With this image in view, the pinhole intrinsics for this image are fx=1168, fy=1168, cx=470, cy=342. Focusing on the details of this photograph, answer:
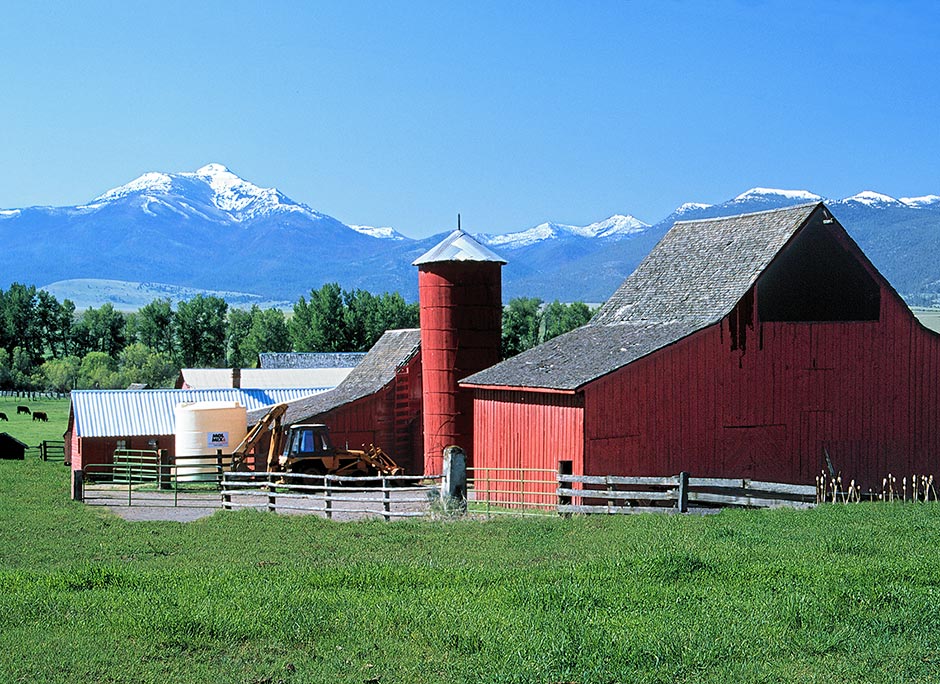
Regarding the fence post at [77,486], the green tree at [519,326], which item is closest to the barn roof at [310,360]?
the green tree at [519,326]

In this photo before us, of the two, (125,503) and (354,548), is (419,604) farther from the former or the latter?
(125,503)

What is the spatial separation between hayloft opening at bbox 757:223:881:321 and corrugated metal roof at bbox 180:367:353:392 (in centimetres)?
3797

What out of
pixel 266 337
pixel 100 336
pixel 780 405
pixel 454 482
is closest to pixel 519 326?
pixel 266 337

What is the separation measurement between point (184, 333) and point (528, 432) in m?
102

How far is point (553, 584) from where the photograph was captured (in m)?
12.7

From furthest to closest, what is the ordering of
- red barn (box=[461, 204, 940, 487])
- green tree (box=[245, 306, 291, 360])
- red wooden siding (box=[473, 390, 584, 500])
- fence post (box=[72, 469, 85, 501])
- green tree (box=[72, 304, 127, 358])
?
green tree (box=[72, 304, 127, 358]) < green tree (box=[245, 306, 291, 360]) < fence post (box=[72, 469, 85, 501]) < red barn (box=[461, 204, 940, 487]) < red wooden siding (box=[473, 390, 584, 500])

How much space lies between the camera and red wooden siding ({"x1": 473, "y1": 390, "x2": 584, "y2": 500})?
26062mm

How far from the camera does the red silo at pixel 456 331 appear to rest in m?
34.0

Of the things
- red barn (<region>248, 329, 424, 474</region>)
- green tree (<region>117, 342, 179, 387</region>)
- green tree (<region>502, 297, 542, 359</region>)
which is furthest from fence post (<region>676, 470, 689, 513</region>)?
green tree (<region>117, 342, 179, 387</region>)

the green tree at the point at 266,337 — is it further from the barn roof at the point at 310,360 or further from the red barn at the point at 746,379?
the red barn at the point at 746,379

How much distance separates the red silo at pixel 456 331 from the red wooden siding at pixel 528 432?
4469mm

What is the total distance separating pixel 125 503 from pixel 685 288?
50.6ft

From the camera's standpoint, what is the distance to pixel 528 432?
27.6 metres

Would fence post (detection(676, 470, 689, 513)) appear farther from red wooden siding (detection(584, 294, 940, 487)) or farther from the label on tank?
the label on tank
